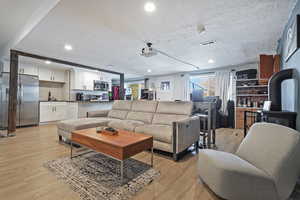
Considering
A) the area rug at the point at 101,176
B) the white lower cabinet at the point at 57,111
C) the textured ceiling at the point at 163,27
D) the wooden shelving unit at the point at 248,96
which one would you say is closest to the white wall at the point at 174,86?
the wooden shelving unit at the point at 248,96

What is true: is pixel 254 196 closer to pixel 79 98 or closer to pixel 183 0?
pixel 183 0

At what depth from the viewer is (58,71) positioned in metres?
6.00

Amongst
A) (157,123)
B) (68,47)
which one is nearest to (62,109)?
(68,47)

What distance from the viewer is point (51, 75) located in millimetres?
5738

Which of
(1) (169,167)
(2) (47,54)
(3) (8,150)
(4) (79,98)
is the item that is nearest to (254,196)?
(1) (169,167)

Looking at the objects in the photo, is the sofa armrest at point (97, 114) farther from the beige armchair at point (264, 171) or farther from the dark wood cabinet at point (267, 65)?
the dark wood cabinet at point (267, 65)

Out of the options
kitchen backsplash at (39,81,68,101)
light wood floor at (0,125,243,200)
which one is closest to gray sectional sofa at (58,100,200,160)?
light wood floor at (0,125,243,200)

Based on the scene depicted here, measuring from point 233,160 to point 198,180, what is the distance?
530 millimetres

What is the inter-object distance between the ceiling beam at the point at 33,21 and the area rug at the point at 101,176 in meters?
2.35

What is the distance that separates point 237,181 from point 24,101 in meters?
6.13

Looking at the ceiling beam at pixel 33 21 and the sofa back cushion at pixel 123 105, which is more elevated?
the ceiling beam at pixel 33 21

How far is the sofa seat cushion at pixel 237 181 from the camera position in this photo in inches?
47.9

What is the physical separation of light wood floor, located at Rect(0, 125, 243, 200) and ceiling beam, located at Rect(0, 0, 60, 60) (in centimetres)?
234

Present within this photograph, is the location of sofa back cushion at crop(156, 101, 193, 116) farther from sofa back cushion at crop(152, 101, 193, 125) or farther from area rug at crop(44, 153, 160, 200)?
area rug at crop(44, 153, 160, 200)
